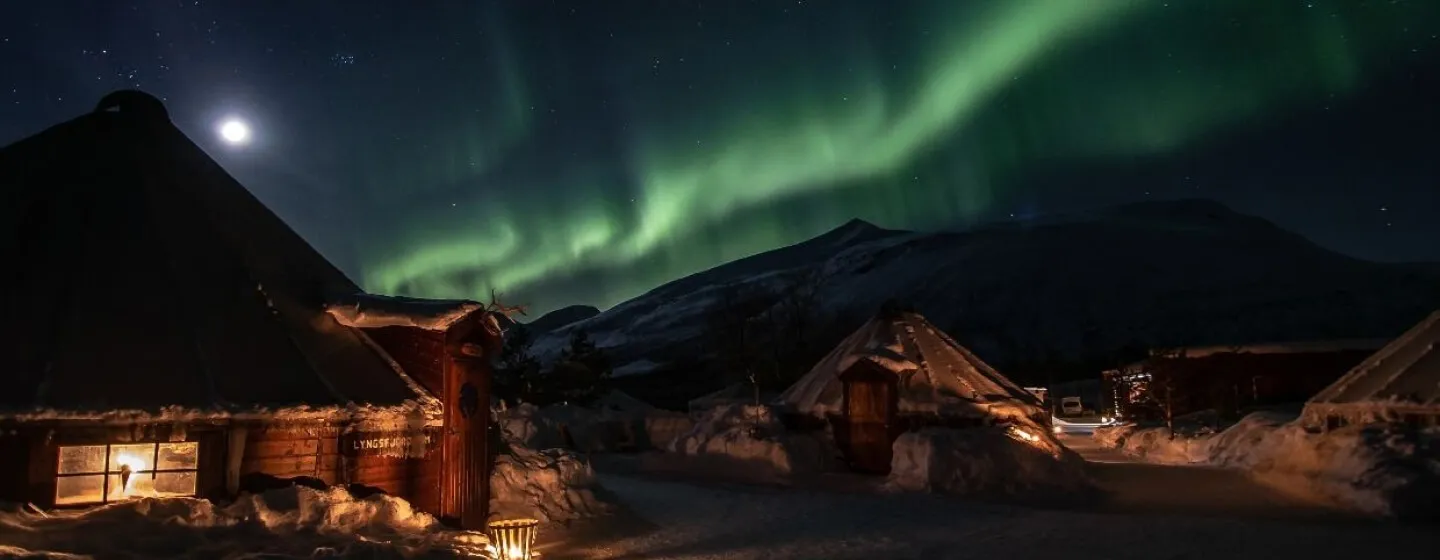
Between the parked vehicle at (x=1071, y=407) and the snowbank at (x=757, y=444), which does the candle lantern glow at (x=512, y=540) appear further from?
the parked vehicle at (x=1071, y=407)

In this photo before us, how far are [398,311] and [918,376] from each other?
15.5 meters

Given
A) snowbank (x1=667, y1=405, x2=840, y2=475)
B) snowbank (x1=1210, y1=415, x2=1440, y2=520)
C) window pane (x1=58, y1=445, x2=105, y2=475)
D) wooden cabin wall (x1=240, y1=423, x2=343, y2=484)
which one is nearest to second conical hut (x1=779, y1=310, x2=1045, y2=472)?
snowbank (x1=667, y1=405, x2=840, y2=475)

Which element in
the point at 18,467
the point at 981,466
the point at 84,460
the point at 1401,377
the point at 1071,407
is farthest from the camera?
the point at 1071,407

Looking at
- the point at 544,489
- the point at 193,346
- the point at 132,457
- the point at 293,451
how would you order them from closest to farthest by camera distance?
the point at 193,346 → the point at 293,451 → the point at 132,457 → the point at 544,489

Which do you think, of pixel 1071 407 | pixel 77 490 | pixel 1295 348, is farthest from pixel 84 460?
pixel 1071 407

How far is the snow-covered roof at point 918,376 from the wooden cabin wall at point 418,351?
1320cm

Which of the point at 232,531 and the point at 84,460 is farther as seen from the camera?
the point at 84,460

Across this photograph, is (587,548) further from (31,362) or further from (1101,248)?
(1101,248)

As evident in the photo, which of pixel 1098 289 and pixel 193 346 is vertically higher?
pixel 1098 289

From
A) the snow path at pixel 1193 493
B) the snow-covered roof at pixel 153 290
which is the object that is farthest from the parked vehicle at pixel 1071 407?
the snow-covered roof at pixel 153 290

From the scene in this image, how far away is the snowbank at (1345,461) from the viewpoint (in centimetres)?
1432

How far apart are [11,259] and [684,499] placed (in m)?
11.6

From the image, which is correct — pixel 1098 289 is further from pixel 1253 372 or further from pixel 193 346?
pixel 193 346

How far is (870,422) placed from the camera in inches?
930
